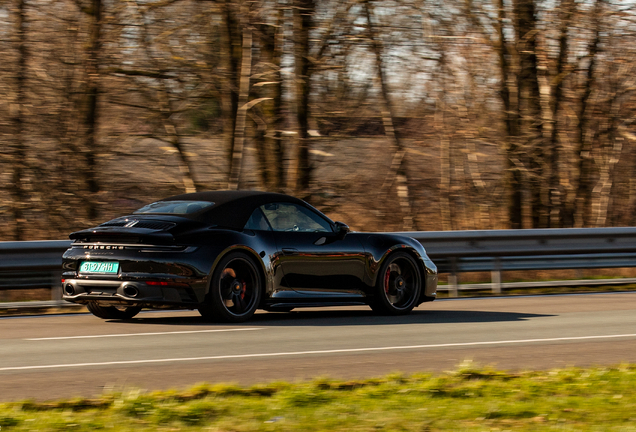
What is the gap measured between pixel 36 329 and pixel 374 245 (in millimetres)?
3764

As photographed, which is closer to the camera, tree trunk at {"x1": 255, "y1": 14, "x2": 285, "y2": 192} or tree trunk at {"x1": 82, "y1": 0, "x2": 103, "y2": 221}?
tree trunk at {"x1": 82, "y1": 0, "x2": 103, "y2": 221}

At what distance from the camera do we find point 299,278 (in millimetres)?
9969

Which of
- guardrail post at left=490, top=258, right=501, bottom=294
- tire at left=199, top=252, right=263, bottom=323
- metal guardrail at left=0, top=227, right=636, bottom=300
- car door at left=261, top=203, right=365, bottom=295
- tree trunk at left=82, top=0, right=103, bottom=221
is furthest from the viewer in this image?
tree trunk at left=82, top=0, right=103, bottom=221

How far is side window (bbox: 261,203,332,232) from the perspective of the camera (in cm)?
1004

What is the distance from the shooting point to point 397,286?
10.9 meters

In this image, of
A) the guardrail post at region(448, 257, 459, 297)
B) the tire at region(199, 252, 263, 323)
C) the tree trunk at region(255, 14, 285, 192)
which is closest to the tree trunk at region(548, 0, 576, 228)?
the tree trunk at region(255, 14, 285, 192)

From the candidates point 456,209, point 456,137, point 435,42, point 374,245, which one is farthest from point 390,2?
point 374,245

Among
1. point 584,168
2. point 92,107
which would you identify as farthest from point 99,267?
point 584,168

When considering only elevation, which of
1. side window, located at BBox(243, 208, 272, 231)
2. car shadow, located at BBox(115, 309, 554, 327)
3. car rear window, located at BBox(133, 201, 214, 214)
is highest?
car rear window, located at BBox(133, 201, 214, 214)

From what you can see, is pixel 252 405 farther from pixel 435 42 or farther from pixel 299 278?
pixel 435 42

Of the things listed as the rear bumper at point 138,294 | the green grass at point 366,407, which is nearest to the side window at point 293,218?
the rear bumper at point 138,294

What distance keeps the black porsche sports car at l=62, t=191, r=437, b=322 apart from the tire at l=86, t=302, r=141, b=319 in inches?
0.4

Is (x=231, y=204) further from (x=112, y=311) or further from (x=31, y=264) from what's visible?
(x=31, y=264)

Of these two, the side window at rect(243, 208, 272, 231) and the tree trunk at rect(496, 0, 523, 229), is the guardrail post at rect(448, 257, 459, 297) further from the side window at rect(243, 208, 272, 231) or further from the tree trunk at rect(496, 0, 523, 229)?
the tree trunk at rect(496, 0, 523, 229)
